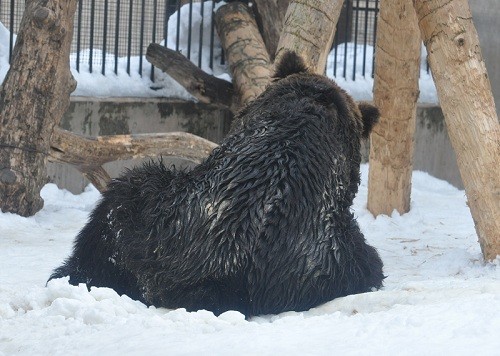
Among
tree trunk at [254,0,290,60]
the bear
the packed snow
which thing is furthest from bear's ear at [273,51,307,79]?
tree trunk at [254,0,290,60]

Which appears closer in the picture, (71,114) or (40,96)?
(40,96)

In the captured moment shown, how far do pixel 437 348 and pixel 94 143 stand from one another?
5241mm

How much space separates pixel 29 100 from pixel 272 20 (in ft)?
11.7

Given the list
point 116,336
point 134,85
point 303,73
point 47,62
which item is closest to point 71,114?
point 134,85

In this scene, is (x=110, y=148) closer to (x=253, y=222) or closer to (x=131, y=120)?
(x=131, y=120)

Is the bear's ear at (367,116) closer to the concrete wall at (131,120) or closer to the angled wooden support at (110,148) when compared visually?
the angled wooden support at (110,148)

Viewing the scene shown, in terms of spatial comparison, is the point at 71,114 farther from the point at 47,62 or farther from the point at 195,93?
the point at 47,62

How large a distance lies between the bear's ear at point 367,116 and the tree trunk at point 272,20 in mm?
5525

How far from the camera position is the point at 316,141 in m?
4.71

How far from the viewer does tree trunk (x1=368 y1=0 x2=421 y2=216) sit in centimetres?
802

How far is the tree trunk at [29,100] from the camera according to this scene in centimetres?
799

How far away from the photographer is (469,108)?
602 centimetres

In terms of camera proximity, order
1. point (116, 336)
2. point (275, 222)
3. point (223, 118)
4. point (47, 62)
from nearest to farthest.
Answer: point (116, 336), point (275, 222), point (47, 62), point (223, 118)

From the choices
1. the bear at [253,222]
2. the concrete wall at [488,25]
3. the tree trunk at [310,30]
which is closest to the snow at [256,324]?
the bear at [253,222]
